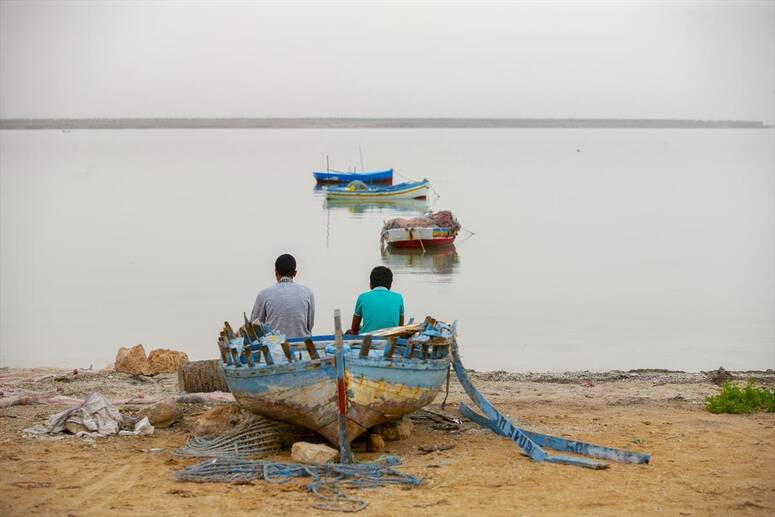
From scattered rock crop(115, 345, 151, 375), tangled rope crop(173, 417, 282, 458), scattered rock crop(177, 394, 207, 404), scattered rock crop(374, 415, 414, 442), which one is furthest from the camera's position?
scattered rock crop(115, 345, 151, 375)

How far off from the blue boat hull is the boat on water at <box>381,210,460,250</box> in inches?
809

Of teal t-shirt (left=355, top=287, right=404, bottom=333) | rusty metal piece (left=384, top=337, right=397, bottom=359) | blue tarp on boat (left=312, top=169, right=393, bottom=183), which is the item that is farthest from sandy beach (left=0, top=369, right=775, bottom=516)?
blue tarp on boat (left=312, top=169, right=393, bottom=183)

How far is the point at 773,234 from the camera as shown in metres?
33.8

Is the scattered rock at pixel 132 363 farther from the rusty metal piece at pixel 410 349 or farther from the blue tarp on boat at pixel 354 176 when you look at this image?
the blue tarp on boat at pixel 354 176

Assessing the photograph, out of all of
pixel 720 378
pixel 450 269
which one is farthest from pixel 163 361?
pixel 450 269

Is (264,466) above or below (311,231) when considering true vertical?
below

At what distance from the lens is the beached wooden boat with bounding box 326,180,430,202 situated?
4822 centimetres

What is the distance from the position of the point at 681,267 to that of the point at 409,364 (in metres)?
18.9

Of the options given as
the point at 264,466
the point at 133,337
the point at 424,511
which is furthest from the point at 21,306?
the point at 424,511

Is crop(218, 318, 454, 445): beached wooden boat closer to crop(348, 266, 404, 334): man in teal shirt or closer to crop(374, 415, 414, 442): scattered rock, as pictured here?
crop(374, 415, 414, 442): scattered rock

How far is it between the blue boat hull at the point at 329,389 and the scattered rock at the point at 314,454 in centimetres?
15

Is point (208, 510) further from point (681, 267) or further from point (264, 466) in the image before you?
point (681, 267)

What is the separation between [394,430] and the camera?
27.8 ft

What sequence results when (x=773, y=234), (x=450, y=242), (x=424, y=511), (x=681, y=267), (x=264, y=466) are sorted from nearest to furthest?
(x=424, y=511) < (x=264, y=466) < (x=681, y=267) < (x=450, y=242) < (x=773, y=234)
